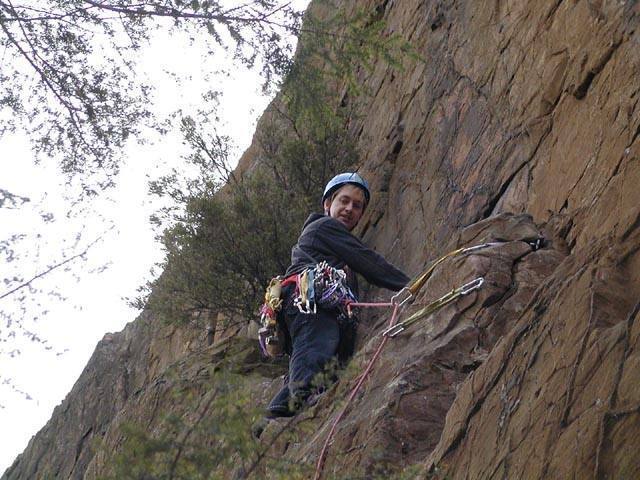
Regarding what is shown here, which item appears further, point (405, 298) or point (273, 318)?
point (273, 318)

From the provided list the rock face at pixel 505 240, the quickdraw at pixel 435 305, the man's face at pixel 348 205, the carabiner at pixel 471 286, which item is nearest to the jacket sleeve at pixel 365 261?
the rock face at pixel 505 240

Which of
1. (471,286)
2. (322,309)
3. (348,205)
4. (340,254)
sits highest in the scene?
(348,205)

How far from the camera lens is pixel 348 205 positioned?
8.98m

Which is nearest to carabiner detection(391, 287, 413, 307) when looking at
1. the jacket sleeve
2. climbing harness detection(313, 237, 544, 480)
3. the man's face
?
climbing harness detection(313, 237, 544, 480)

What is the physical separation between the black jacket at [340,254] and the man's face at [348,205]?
0.48 meters

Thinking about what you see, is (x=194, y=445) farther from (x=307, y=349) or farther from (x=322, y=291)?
(x=322, y=291)

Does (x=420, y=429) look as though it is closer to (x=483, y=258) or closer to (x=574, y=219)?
(x=483, y=258)

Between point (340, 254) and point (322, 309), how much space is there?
0.61m

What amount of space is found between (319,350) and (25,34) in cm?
305

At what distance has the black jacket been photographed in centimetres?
806

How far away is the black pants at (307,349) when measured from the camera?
7230mm

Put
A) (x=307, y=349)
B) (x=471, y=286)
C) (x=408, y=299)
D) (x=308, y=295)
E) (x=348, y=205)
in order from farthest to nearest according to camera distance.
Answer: (x=348, y=205), (x=308, y=295), (x=307, y=349), (x=408, y=299), (x=471, y=286)

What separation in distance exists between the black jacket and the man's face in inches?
18.8

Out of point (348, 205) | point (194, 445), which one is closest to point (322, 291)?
point (348, 205)
